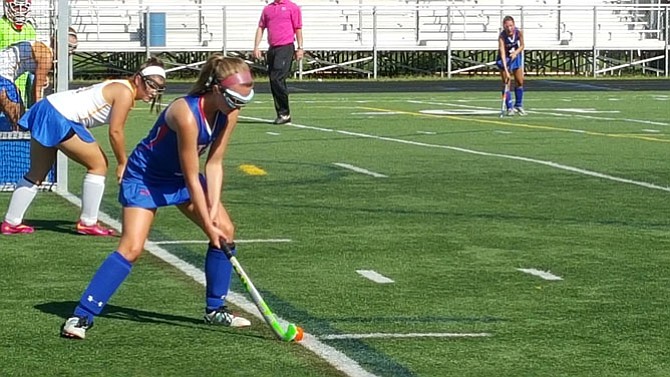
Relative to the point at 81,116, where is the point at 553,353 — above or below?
below

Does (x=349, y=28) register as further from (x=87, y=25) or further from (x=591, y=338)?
(x=591, y=338)

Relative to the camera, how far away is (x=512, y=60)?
91.2 feet

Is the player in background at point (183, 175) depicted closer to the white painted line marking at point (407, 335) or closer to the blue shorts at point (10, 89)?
the white painted line marking at point (407, 335)

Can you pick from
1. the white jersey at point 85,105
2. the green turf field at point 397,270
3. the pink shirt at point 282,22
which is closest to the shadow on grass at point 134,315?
the green turf field at point 397,270

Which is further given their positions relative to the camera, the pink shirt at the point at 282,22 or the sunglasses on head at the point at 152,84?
the pink shirt at the point at 282,22

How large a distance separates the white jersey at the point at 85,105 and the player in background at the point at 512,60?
15780 millimetres

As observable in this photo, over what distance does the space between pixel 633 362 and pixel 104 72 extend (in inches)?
1449

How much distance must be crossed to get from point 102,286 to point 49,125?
3.75 metres

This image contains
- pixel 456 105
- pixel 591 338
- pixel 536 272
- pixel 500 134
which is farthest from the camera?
pixel 456 105

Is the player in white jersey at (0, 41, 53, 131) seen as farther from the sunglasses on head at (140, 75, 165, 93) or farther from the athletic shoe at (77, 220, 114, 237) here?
the sunglasses on head at (140, 75, 165, 93)

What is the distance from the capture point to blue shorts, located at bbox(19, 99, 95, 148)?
11648 millimetres

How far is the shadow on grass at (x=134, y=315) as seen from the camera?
846 centimetres

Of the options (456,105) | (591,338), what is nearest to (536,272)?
(591,338)

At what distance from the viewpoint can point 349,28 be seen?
153 ft
